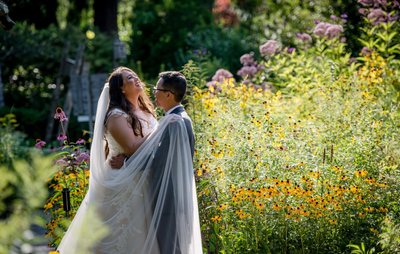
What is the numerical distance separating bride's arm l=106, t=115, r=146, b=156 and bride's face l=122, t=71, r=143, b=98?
23cm

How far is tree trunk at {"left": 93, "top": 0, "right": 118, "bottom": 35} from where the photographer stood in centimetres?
1823

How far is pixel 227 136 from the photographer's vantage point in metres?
6.53

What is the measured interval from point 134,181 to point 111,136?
13.7 inches

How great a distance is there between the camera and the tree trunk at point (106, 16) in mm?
18234

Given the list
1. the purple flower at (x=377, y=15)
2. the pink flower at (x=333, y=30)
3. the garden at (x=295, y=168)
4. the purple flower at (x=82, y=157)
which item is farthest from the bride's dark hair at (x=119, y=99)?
the purple flower at (x=377, y=15)

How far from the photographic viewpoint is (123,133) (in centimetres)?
474

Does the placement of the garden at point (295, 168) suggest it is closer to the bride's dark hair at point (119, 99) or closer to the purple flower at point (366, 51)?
the purple flower at point (366, 51)

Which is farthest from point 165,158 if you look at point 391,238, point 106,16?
point 106,16

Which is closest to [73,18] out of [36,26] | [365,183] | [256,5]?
[36,26]

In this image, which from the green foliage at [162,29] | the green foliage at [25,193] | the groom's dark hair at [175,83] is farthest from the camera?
the green foliage at [162,29]

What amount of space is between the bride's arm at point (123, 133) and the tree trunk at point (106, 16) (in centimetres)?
1370

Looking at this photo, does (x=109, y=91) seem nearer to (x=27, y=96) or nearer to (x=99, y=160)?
(x=99, y=160)

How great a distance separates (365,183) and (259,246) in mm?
1021

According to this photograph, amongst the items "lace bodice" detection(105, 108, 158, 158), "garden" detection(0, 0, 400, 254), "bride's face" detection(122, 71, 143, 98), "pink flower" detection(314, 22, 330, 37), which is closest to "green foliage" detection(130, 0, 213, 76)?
"pink flower" detection(314, 22, 330, 37)
